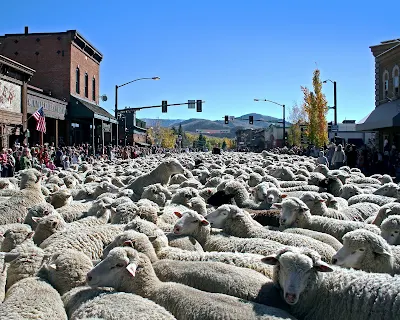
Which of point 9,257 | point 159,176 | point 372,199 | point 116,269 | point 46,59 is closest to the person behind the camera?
point 116,269

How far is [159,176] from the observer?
12094mm

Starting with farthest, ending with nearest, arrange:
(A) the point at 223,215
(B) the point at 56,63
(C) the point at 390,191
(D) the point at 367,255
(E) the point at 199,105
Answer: (E) the point at 199,105 → (B) the point at 56,63 → (C) the point at 390,191 → (A) the point at 223,215 → (D) the point at 367,255

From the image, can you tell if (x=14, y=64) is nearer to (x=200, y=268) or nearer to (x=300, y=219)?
(x=300, y=219)

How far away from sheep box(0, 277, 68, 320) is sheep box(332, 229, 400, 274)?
274 cm

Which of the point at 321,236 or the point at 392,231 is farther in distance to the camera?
the point at 321,236

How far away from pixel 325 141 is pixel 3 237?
41.1m

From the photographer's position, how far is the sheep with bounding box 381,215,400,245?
5770 millimetres

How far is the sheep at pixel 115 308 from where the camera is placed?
3.67 m

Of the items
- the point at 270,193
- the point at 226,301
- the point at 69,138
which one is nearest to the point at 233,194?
the point at 270,193

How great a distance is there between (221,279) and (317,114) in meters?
43.0

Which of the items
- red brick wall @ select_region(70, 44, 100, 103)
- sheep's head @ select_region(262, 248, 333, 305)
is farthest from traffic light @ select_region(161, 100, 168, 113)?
sheep's head @ select_region(262, 248, 333, 305)

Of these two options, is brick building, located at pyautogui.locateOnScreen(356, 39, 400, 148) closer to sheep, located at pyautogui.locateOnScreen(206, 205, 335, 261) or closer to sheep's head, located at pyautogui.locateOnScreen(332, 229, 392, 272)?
sheep, located at pyautogui.locateOnScreen(206, 205, 335, 261)

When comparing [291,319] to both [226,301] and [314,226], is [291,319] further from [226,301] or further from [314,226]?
[314,226]

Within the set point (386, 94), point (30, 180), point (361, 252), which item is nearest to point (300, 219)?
point (361, 252)
